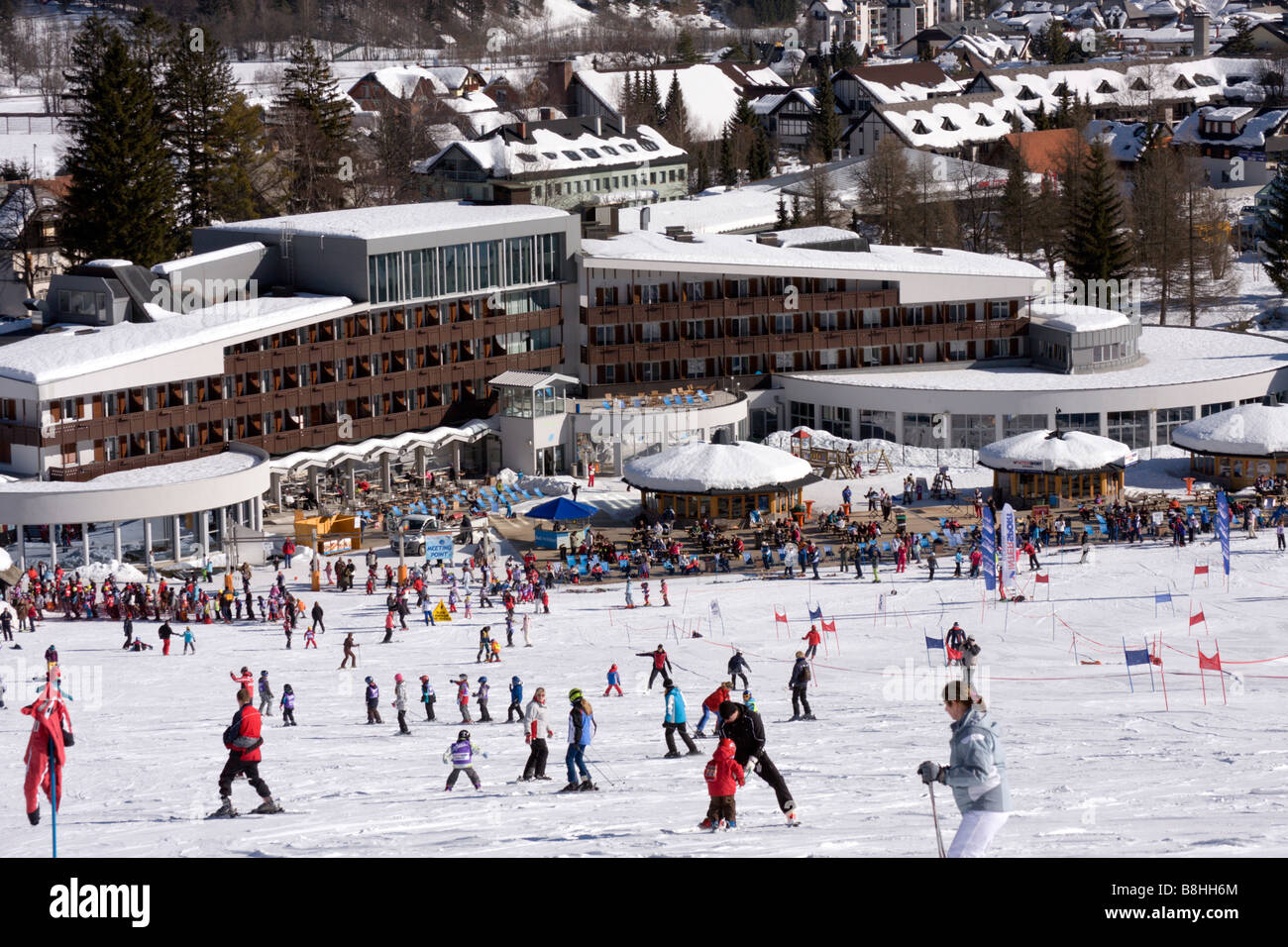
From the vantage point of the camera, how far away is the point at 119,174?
89438 mm

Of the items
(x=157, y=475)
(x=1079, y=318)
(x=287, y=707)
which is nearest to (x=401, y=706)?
(x=287, y=707)

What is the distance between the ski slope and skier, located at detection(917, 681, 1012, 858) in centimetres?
626

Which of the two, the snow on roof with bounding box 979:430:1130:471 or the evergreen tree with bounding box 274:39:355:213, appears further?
the evergreen tree with bounding box 274:39:355:213

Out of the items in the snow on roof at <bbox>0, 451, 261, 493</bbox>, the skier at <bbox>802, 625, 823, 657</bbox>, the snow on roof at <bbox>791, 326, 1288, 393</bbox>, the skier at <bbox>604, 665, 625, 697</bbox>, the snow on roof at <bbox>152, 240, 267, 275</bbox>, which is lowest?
the skier at <bbox>802, 625, 823, 657</bbox>

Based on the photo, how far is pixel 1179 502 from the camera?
199ft

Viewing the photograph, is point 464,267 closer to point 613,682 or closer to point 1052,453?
point 1052,453

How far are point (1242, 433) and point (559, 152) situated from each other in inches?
2760

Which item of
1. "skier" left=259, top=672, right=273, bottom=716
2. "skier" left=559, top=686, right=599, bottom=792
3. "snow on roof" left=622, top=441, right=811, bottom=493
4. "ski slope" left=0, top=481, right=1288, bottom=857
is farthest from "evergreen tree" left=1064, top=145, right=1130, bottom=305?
"skier" left=559, top=686, right=599, bottom=792

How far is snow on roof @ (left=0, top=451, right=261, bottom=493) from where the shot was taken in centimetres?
5776

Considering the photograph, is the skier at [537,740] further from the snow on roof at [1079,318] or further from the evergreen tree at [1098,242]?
the evergreen tree at [1098,242]

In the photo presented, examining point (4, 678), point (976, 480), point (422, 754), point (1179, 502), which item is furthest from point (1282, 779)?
Answer: point (976, 480)

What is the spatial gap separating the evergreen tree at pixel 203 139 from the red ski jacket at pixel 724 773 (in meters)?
79.0

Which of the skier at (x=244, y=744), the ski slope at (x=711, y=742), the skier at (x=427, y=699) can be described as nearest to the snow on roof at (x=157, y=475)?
the ski slope at (x=711, y=742)

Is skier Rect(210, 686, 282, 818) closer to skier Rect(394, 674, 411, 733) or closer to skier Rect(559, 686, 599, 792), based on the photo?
skier Rect(559, 686, 599, 792)
